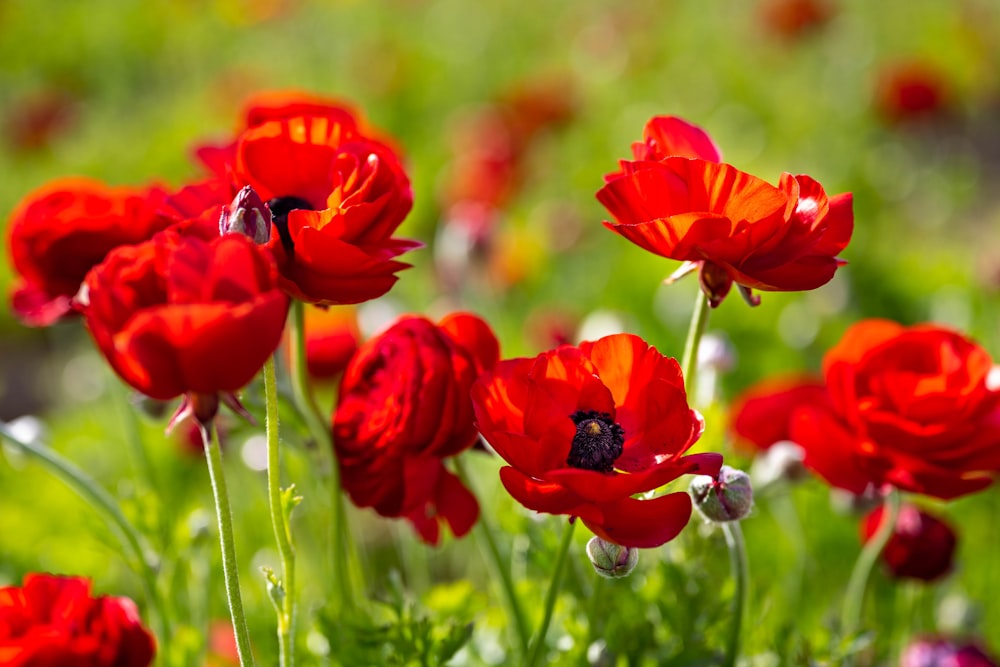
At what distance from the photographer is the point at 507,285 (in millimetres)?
2877

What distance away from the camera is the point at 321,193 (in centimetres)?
102

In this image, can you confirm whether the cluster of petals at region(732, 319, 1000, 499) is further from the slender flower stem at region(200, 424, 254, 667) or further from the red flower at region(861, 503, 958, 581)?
the slender flower stem at region(200, 424, 254, 667)

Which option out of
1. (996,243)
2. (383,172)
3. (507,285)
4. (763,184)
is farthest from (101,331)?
(996,243)

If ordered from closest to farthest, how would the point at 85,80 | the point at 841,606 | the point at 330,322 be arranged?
1. the point at 841,606
2. the point at 330,322
3. the point at 85,80

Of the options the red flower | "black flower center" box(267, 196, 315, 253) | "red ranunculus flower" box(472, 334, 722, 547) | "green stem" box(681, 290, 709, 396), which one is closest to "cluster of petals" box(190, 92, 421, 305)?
"black flower center" box(267, 196, 315, 253)

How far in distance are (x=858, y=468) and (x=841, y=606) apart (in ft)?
2.94

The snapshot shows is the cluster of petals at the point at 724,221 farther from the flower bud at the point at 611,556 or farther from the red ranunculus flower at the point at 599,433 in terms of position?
the flower bud at the point at 611,556

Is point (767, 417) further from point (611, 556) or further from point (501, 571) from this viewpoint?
point (611, 556)

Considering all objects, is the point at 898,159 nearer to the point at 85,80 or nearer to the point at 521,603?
the point at 521,603

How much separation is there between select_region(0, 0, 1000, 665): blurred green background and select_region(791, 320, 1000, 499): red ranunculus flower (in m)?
0.17

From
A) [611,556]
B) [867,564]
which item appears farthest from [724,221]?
[867,564]

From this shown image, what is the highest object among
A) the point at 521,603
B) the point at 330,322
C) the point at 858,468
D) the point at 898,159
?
the point at 858,468

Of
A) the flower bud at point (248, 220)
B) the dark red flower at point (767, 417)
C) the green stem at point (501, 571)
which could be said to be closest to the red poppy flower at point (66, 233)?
the flower bud at point (248, 220)

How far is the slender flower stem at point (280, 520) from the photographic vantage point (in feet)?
2.56
